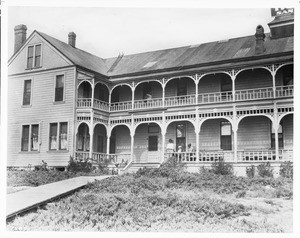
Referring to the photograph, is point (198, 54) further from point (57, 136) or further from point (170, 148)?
point (57, 136)

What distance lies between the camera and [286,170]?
21.2 meters

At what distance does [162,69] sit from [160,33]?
17.8 ft

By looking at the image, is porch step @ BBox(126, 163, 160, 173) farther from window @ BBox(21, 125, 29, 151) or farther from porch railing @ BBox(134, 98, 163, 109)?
window @ BBox(21, 125, 29, 151)

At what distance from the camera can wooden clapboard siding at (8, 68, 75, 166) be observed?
27172mm

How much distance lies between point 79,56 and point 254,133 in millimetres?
14077

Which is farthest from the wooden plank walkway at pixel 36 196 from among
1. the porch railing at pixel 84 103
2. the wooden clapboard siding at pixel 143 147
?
the wooden clapboard siding at pixel 143 147

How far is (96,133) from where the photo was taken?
96.8ft

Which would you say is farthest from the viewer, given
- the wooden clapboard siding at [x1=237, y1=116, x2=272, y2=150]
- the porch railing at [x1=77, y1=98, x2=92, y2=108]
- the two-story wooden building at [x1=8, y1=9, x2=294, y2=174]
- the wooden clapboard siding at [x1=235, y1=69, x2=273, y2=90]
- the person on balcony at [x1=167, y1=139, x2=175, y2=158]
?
the porch railing at [x1=77, y1=98, x2=92, y2=108]

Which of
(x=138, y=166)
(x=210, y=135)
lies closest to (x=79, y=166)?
(x=138, y=166)

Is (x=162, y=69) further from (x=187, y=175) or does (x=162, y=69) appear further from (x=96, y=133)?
(x=187, y=175)

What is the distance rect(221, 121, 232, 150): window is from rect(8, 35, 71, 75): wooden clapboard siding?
37.2 ft

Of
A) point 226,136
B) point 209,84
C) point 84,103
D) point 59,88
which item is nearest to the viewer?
point 226,136

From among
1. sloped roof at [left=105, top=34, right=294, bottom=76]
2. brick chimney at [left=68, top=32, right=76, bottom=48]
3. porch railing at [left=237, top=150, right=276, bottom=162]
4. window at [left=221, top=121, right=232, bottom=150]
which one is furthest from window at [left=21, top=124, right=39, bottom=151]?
porch railing at [left=237, top=150, right=276, bottom=162]

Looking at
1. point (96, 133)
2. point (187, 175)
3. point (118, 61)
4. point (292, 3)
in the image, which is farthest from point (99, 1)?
point (118, 61)
